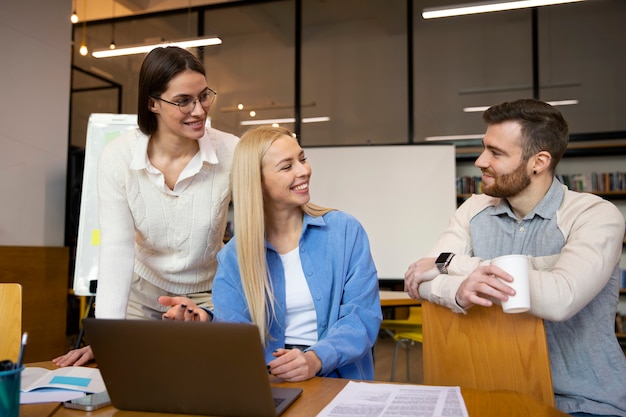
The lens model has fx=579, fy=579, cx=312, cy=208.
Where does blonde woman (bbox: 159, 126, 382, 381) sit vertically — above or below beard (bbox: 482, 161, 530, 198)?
below

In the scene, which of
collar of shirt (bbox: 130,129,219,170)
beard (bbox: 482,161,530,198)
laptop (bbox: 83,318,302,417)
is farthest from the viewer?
collar of shirt (bbox: 130,129,219,170)

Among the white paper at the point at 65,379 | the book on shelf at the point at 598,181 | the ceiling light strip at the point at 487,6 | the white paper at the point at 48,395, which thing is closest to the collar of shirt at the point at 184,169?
the white paper at the point at 65,379

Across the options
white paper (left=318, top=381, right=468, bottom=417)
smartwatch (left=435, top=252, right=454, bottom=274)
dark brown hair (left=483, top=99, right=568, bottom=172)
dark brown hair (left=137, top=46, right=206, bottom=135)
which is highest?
dark brown hair (left=137, top=46, right=206, bottom=135)

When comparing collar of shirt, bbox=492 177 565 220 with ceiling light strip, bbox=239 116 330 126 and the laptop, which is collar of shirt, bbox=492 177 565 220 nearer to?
the laptop

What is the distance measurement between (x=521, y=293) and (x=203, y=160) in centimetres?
110

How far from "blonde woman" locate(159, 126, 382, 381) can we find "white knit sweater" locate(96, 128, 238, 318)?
22cm

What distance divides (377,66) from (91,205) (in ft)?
14.7

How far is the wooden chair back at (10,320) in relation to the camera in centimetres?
158

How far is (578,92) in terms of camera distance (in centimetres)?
672

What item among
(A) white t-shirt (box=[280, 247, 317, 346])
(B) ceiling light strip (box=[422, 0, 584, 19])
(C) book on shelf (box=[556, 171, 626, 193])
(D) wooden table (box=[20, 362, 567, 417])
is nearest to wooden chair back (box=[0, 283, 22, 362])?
(D) wooden table (box=[20, 362, 567, 417])

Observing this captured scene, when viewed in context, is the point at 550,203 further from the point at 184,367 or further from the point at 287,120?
the point at 287,120

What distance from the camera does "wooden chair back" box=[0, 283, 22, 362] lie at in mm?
1583

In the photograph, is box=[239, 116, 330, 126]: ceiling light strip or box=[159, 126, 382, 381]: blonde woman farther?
box=[239, 116, 330, 126]: ceiling light strip

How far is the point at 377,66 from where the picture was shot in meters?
7.30
